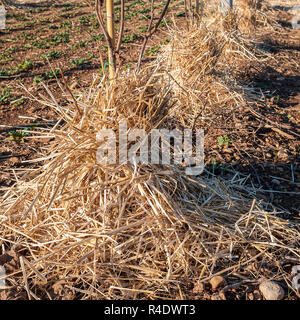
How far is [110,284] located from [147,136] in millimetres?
907

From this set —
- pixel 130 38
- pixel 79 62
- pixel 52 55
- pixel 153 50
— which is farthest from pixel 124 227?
pixel 130 38

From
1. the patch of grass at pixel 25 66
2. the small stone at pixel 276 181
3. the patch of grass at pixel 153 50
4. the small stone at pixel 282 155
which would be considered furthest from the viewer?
the patch of grass at pixel 153 50

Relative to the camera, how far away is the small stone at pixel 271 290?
1996 millimetres

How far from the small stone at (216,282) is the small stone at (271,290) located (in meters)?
0.22

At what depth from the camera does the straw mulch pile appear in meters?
2.07

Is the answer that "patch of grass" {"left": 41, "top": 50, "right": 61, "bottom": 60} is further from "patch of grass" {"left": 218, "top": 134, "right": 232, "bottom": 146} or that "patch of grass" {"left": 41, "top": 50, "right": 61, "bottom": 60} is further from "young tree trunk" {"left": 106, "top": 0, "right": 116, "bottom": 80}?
"young tree trunk" {"left": 106, "top": 0, "right": 116, "bottom": 80}

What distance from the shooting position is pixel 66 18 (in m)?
9.37

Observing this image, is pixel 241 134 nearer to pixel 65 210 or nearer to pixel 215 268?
pixel 215 268

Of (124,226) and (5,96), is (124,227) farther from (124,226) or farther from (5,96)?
(5,96)

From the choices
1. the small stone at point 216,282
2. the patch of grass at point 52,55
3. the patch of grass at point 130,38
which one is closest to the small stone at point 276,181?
the small stone at point 216,282

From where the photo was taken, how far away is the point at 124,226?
7.07ft

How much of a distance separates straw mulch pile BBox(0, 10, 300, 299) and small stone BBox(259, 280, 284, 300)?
9 cm

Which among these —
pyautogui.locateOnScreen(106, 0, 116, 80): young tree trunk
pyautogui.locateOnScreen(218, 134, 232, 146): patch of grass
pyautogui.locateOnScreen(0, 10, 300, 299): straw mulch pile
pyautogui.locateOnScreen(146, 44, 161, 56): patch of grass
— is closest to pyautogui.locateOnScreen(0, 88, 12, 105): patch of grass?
pyautogui.locateOnScreen(0, 10, 300, 299): straw mulch pile

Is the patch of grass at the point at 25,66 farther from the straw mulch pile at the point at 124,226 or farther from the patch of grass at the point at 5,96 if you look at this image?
the straw mulch pile at the point at 124,226
